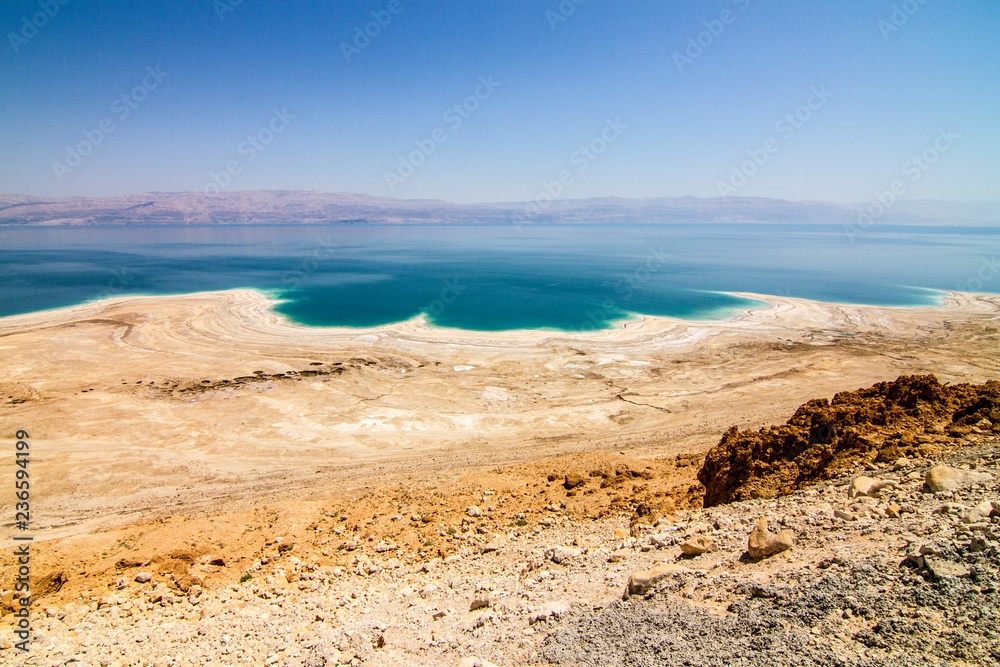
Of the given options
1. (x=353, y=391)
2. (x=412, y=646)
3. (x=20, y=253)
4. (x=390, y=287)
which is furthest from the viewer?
(x=20, y=253)

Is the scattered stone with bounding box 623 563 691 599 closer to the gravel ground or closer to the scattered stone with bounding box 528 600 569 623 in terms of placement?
the gravel ground

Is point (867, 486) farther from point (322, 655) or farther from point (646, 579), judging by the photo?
point (322, 655)

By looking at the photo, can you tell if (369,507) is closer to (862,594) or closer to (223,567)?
(223,567)

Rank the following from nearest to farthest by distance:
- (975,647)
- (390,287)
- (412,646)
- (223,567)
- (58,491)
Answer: (975,647) → (412,646) → (223,567) → (58,491) → (390,287)

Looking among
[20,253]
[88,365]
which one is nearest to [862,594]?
[88,365]

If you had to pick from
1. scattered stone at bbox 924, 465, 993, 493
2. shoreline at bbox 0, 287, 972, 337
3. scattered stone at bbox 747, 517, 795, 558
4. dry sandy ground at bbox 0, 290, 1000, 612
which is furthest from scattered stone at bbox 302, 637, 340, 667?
shoreline at bbox 0, 287, 972, 337

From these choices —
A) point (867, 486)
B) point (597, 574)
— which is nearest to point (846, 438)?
point (867, 486)
